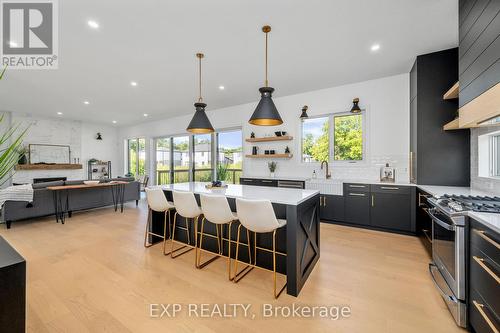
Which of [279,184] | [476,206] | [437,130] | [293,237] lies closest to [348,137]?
[437,130]

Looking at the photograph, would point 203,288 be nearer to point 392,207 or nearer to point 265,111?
point 265,111

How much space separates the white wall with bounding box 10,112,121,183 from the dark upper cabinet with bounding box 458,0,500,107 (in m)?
9.96

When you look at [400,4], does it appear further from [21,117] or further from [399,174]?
[21,117]

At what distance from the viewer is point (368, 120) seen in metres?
4.52

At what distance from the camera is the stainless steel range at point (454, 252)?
5.88 feet

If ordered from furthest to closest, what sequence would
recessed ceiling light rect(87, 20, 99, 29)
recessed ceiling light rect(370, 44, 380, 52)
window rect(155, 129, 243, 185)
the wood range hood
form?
window rect(155, 129, 243, 185) < recessed ceiling light rect(370, 44, 380, 52) < recessed ceiling light rect(87, 20, 99, 29) < the wood range hood

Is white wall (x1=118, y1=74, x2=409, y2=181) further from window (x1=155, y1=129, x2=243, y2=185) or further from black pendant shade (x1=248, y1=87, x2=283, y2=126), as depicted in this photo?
black pendant shade (x1=248, y1=87, x2=283, y2=126)

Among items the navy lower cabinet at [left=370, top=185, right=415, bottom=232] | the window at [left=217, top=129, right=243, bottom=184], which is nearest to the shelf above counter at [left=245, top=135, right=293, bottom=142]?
the window at [left=217, top=129, right=243, bottom=184]

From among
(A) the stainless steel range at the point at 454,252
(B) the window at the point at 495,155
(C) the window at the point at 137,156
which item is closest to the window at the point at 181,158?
(C) the window at the point at 137,156

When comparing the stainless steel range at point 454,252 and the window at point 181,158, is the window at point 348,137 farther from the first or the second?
the window at point 181,158

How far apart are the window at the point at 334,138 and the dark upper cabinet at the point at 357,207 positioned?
35.1 inches

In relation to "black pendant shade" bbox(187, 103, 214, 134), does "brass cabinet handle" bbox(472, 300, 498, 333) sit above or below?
below

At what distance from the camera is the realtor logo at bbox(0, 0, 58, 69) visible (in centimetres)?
247

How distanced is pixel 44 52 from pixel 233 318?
15.1ft
